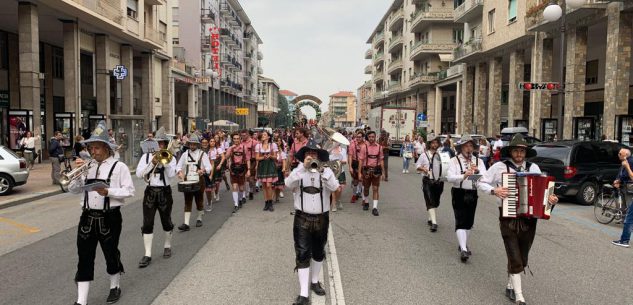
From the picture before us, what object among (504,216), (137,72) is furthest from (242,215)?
(137,72)

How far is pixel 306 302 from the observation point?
483 cm

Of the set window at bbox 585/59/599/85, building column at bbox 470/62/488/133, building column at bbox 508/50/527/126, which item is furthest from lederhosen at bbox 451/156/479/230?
building column at bbox 470/62/488/133

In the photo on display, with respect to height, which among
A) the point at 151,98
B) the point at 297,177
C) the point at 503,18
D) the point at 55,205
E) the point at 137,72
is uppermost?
the point at 503,18

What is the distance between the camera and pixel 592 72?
2620cm

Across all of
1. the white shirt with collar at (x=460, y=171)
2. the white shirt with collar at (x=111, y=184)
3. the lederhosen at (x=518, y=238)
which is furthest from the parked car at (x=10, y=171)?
the lederhosen at (x=518, y=238)

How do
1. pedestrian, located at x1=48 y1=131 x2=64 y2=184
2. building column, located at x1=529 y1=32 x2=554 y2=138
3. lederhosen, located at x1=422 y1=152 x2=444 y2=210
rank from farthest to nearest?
1. building column, located at x1=529 y1=32 x2=554 y2=138
2. pedestrian, located at x1=48 y1=131 x2=64 y2=184
3. lederhosen, located at x1=422 y1=152 x2=444 y2=210

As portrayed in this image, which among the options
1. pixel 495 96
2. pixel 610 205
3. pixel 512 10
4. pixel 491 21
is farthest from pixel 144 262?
pixel 491 21

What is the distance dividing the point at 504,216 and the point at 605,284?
1.82 metres

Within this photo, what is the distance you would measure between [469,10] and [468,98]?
21.4ft

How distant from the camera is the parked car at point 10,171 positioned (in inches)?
512

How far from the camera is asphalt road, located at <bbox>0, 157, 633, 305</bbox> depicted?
17.0 ft

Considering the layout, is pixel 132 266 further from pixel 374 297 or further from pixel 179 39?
pixel 179 39

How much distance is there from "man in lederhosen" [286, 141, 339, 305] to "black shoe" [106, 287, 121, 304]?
6.28 ft

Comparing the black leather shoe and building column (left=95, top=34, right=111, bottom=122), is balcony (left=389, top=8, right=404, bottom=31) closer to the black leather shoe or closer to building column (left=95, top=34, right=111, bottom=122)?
building column (left=95, top=34, right=111, bottom=122)
